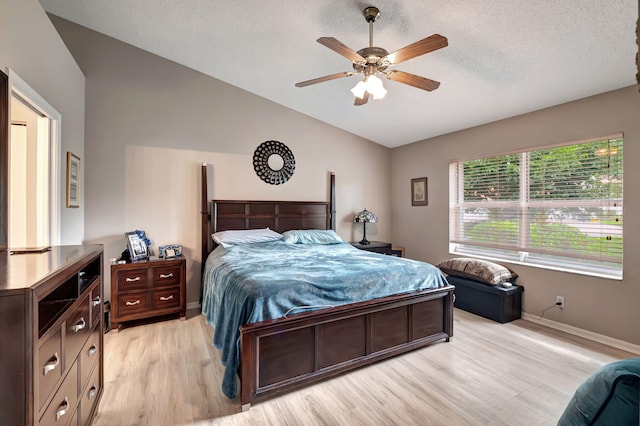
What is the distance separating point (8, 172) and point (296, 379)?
2243 millimetres

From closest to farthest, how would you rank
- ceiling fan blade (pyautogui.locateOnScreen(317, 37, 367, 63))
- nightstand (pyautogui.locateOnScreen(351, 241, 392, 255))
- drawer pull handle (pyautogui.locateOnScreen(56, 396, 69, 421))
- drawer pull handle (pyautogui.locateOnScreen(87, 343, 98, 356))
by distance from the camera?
1. drawer pull handle (pyautogui.locateOnScreen(56, 396, 69, 421))
2. drawer pull handle (pyautogui.locateOnScreen(87, 343, 98, 356))
3. ceiling fan blade (pyautogui.locateOnScreen(317, 37, 367, 63))
4. nightstand (pyautogui.locateOnScreen(351, 241, 392, 255))

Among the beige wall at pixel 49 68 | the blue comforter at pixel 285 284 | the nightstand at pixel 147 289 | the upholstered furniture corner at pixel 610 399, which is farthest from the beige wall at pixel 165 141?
the upholstered furniture corner at pixel 610 399

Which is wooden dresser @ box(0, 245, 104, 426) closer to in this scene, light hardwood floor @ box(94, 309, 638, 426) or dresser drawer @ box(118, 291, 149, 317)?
light hardwood floor @ box(94, 309, 638, 426)

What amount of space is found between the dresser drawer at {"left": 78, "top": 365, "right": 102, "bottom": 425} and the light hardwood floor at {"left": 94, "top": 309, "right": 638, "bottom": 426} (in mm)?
128

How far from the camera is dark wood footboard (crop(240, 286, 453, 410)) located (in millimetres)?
1948

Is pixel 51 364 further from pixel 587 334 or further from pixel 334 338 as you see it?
pixel 587 334

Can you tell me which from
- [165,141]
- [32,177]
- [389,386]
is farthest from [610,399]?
[165,141]

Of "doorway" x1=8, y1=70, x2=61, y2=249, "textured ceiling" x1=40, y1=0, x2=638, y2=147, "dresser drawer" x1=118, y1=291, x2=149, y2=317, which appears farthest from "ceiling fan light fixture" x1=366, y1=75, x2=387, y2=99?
"dresser drawer" x1=118, y1=291, x2=149, y2=317

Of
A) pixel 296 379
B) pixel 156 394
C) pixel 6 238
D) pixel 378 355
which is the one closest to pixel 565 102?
pixel 378 355

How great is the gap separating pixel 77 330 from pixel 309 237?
111 inches

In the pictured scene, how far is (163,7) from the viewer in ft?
8.88

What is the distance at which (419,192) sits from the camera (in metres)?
4.88

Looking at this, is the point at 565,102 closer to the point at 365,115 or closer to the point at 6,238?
the point at 365,115

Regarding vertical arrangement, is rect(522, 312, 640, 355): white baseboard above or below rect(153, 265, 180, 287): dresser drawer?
below
